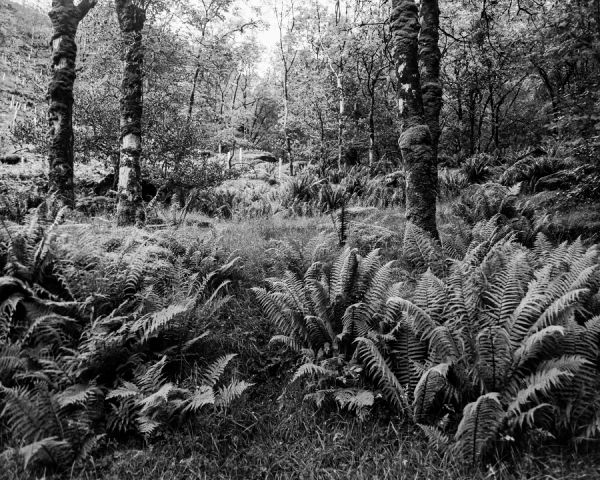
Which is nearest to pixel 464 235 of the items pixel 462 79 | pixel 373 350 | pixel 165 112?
pixel 373 350

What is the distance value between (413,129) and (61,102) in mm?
6671

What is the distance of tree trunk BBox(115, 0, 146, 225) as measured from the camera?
7117 mm

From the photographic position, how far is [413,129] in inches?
208

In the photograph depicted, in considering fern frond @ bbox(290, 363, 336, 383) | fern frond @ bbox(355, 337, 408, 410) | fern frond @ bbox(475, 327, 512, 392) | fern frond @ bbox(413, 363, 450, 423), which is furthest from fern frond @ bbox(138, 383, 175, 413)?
fern frond @ bbox(475, 327, 512, 392)

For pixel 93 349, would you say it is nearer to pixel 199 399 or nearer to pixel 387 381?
pixel 199 399

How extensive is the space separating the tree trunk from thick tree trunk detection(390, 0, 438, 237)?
15.5 ft

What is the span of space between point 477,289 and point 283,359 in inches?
78.6

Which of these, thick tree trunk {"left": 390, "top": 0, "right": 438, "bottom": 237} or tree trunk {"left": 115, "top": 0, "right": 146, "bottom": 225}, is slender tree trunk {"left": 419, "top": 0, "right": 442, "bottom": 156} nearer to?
thick tree trunk {"left": 390, "top": 0, "right": 438, "bottom": 237}

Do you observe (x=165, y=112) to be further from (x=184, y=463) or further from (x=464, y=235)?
(x=184, y=463)

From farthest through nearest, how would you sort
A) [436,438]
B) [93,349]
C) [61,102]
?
[61,102] < [93,349] < [436,438]

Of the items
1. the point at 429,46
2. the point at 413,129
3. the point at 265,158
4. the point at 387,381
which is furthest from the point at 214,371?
the point at 265,158

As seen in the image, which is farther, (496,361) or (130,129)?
(130,129)

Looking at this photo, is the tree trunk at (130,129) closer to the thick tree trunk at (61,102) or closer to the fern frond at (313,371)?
the thick tree trunk at (61,102)

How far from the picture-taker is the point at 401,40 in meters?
5.36
